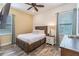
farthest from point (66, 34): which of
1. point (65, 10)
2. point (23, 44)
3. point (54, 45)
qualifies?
point (23, 44)

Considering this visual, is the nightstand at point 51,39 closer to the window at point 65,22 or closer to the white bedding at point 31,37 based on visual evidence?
the white bedding at point 31,37

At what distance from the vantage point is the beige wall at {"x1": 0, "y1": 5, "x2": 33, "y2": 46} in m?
1.62

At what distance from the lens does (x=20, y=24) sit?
68.3 inches

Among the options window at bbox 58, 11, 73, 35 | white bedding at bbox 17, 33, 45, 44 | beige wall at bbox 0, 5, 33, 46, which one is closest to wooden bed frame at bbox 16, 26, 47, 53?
white bedding at bbox 17, 33, 45, 44

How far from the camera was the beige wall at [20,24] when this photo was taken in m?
1.62

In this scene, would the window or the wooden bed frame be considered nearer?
the window

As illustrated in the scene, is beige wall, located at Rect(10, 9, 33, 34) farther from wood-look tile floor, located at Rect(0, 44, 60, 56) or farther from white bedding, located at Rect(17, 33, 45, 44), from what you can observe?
wood-look tile floor, located at Rect(0, 44, 60, 56)

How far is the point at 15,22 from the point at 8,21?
0.14 meters

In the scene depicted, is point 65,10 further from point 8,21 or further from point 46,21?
point 8,21

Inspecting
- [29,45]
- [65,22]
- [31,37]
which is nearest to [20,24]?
[31,37]

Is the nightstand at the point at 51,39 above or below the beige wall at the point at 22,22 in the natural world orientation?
below

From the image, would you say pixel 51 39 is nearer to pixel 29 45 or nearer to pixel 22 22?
pixel 29 45

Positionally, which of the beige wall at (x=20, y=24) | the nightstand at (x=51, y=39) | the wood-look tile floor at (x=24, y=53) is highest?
the beige wall at (x=20, y=24)

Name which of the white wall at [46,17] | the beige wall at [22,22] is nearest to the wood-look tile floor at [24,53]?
the beige wall at [22,22]
